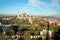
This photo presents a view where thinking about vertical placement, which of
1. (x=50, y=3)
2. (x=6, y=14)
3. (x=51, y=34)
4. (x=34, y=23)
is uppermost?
(x=50, y=3)

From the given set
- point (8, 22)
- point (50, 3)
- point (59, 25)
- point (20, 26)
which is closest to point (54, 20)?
point (59, 25)

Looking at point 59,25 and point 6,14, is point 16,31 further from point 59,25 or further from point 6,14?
point 59,25

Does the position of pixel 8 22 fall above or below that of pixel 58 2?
below

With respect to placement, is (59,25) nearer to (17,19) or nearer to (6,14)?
(17,19)

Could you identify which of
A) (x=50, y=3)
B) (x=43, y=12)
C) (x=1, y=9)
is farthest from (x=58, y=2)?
(x=1, y=9)

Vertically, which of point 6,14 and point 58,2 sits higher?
point 58,2

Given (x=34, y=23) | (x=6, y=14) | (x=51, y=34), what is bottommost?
(x=51, y=34)
